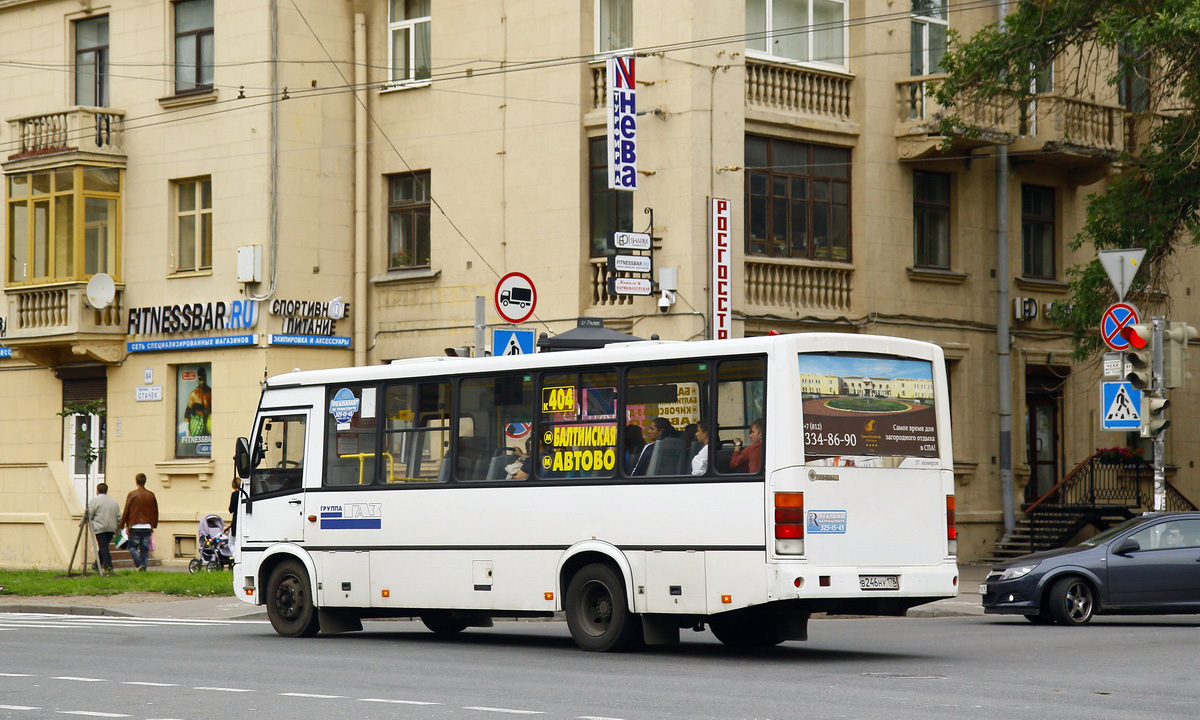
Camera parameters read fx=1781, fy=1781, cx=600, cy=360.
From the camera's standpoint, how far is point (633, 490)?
1576cm

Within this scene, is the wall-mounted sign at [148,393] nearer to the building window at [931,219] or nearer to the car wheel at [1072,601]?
the building window at [931,219]

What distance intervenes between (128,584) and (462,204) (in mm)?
8828

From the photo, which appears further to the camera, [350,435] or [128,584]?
[128,584]

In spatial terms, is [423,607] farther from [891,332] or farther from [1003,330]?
[1003,330]

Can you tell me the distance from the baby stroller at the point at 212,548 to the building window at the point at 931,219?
42.4 ft

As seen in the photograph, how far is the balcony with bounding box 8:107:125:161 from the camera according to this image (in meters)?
33.9

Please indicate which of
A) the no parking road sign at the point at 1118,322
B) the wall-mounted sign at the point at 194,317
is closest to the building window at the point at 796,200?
the no parking road sign at the point at 1118,322

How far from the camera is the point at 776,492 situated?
1474 cm

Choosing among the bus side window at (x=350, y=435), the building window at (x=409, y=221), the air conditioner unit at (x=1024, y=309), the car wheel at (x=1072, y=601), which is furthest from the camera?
the air conditioner unit at (x=1024, y=309)

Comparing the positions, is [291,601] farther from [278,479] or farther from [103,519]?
[103,519]

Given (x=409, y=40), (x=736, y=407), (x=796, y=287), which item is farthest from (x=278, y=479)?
(x=409, y=40)

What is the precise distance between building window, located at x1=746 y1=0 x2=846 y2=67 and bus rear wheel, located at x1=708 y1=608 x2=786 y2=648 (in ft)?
46.7

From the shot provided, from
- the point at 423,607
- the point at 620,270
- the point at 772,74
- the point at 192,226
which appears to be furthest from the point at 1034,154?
the point at 423,607

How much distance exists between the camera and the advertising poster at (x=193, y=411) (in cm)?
3300
